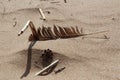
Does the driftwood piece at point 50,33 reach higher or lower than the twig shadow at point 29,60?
higher

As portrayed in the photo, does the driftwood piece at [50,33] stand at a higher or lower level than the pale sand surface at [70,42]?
higher

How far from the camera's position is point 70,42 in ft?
6.47

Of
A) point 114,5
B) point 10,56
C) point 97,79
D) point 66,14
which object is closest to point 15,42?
point 10,56

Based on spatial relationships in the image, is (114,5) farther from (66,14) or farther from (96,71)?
(96,71)

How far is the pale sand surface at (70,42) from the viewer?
1754 millimetres

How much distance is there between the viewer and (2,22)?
2.35m

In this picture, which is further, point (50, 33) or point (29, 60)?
point (50, 33)

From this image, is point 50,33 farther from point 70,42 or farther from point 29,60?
point 29,60

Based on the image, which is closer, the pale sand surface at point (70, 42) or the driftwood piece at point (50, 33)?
the pale sand surface at point (70, 42)

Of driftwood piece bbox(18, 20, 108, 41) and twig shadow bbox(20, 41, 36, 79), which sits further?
driftwood piece bbox(18, 20, 108, 41)

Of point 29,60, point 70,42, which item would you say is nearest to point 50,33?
point 70,42

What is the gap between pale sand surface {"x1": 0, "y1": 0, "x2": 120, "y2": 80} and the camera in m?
1.75

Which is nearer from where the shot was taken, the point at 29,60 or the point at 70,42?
the point at 29,60

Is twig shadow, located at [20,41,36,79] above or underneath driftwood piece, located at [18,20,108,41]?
underneath
